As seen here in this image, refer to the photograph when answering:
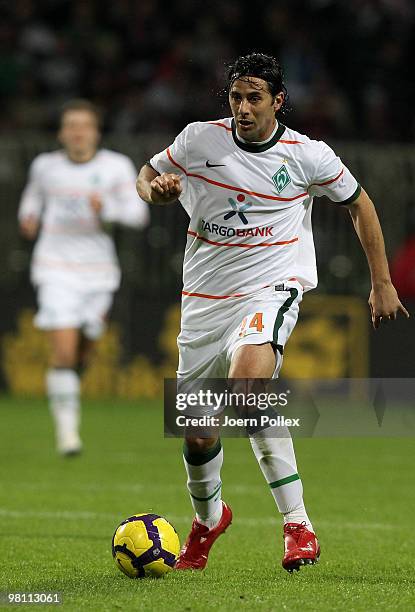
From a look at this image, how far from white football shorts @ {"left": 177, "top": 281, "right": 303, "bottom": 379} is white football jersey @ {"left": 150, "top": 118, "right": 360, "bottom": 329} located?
5 centimetres

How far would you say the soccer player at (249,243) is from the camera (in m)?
5.70

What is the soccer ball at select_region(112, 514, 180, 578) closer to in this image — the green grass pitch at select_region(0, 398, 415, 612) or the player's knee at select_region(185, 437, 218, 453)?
the green grass pitch at select_region(0, 398, 415, 612)

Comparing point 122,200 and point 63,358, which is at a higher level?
point 122,200

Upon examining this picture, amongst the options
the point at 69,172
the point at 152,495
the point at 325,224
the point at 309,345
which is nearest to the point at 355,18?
the point at 325,224

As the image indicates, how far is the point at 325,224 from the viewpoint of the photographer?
50.6ft

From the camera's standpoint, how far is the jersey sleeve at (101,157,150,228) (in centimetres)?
1102

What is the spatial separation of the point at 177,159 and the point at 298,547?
1810mm

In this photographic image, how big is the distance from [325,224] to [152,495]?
7.56 m

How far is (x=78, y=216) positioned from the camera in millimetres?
11188

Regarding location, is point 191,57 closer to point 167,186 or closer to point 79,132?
point 79,132

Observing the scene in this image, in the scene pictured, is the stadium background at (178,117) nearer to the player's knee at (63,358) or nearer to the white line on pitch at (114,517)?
the player's knee at (63,358)

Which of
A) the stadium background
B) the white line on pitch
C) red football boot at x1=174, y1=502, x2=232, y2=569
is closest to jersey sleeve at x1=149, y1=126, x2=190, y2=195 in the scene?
red football boot at x1=174, y1=502, x2=232, y2=569

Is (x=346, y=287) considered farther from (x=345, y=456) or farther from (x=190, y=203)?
(x=190, y=203)

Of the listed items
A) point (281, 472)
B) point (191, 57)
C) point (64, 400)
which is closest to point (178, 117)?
point (191, 57)
